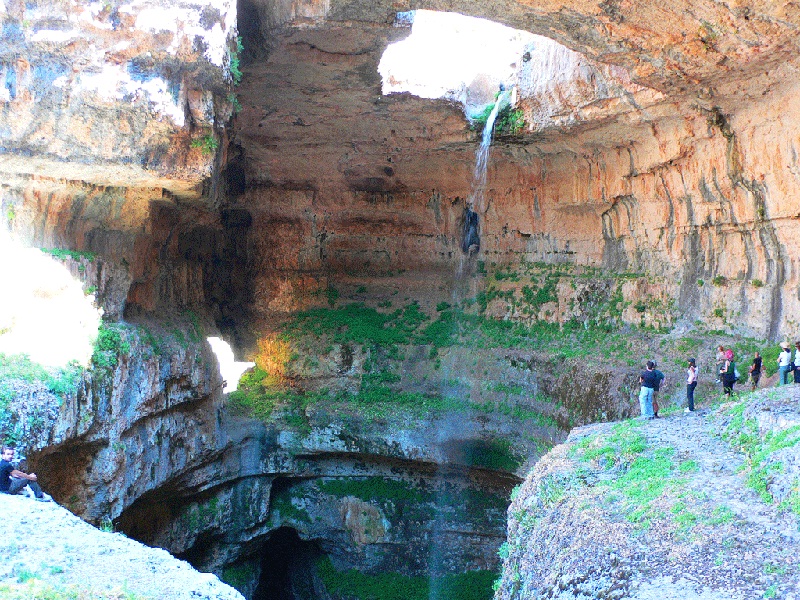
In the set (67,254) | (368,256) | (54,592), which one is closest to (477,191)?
(368,256)

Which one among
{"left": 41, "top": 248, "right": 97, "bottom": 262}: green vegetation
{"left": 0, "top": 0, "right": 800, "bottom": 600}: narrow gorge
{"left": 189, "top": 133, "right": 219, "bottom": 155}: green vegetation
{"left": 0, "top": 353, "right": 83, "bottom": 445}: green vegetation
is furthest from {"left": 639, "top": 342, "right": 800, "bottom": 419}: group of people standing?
{"left": 41, "top": 248, "right": 97, "bottom": 262}: green vegetation

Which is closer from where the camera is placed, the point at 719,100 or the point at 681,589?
the point at 681,589

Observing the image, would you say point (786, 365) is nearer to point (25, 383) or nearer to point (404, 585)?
point (404, 585)

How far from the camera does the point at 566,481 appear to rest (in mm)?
8602

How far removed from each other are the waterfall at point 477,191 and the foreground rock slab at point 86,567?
14.9 metres

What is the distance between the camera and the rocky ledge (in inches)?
220

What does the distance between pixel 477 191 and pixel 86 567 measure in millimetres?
18803

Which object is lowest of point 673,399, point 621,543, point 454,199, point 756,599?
point 756,599

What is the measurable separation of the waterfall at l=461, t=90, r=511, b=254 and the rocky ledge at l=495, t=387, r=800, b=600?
1062cm

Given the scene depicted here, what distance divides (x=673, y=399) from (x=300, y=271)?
13.8m

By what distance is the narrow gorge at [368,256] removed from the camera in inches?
481

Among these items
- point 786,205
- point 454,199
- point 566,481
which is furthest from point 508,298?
point 566,481

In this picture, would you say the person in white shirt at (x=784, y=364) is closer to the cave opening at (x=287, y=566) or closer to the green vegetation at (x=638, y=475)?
the green vegetation at (x=638, y=475)

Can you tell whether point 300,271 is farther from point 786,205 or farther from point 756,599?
point 756,599
